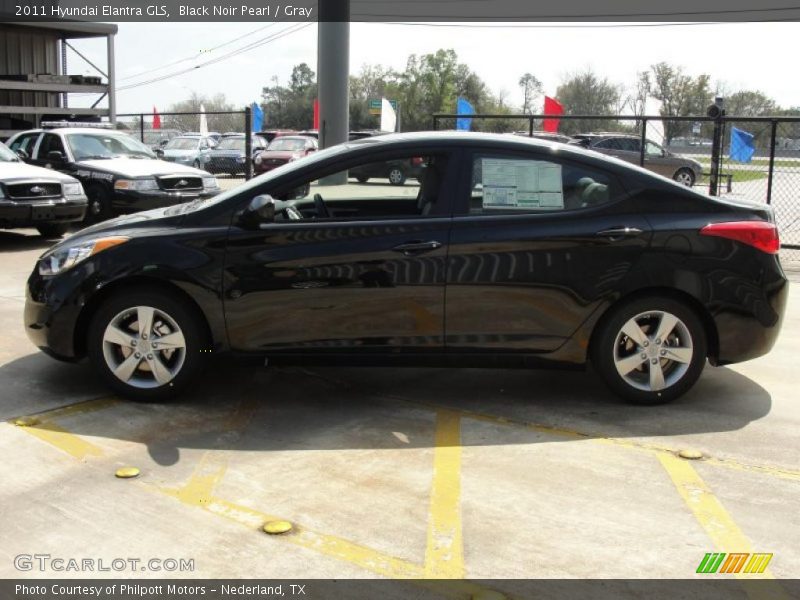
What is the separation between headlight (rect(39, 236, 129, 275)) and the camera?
4973 mm

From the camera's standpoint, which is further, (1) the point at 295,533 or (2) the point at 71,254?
(2) the point at 71,254

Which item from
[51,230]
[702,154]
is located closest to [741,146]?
[702,154]

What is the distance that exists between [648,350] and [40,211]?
30.2ft

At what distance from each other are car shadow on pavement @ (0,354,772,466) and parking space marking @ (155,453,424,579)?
0.34m

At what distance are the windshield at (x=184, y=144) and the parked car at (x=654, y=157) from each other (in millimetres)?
14616

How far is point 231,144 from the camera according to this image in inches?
1226

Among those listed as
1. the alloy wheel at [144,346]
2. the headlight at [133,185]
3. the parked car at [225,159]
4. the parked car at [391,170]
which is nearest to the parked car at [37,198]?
the headlight at [133,185]

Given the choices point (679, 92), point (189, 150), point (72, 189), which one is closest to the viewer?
point (72, 189)

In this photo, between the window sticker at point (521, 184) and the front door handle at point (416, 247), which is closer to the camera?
the front door handle at point (416, 247)

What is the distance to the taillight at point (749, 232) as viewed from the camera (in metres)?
4.96

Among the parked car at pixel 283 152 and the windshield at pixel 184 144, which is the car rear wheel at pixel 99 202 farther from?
the windshield at pixel 184 144

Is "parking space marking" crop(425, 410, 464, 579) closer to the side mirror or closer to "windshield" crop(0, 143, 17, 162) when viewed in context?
the side mirror

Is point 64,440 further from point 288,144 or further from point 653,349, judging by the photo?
point 288,144

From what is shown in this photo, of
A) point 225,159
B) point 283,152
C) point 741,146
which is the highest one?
point 283,152
